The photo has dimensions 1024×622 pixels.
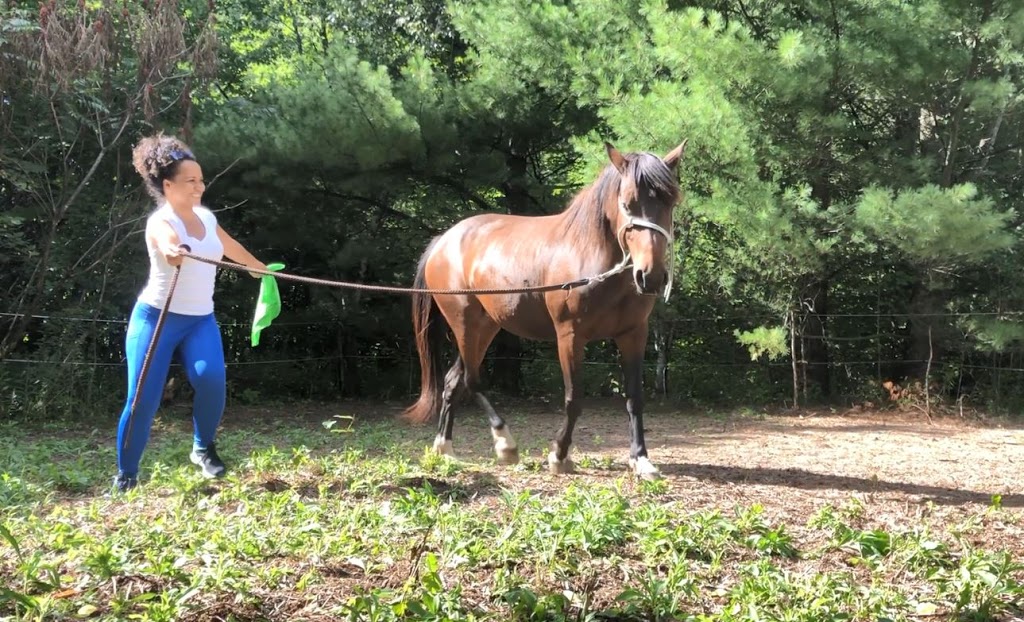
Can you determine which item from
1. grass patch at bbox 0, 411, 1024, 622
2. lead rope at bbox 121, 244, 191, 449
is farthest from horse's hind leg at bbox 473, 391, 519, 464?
lead rope at bbox 121, 244, 191, 449

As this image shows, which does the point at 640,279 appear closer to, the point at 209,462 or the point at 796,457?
the point at 209,462

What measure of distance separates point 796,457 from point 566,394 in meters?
2.27

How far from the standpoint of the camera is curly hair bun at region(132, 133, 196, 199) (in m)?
3.68

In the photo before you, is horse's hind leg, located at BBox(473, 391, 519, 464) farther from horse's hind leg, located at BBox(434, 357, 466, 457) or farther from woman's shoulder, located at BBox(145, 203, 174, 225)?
woman's shoulder, located at BBox(145, 203, 174, 225)

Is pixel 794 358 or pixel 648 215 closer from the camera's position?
pixel 648 215

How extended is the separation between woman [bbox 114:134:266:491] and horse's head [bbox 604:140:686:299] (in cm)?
202

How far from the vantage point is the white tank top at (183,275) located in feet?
11.8

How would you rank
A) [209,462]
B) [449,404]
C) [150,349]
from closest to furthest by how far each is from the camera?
[150,349] → [209,462] → [449,404]

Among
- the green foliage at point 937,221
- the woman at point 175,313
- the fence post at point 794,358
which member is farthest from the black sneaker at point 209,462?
the fence post at point 794,358

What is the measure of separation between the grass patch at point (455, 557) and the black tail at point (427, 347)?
1.81m

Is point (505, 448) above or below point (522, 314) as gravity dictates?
below

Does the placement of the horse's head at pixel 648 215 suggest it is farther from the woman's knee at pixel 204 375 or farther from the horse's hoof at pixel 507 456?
the woman's knee at pixel 204 375

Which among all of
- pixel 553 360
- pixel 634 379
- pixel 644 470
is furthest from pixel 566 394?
pixel 553 360

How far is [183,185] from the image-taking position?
12.1 feet
